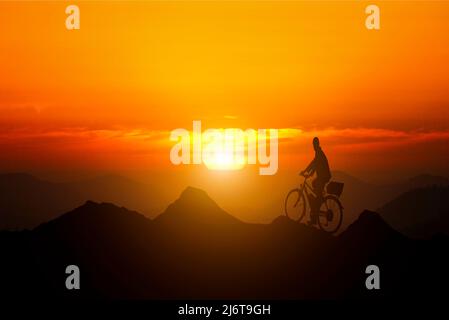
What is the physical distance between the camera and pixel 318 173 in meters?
19.8

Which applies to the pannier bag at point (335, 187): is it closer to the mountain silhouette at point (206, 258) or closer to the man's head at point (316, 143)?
the man's head at point (316, 143)

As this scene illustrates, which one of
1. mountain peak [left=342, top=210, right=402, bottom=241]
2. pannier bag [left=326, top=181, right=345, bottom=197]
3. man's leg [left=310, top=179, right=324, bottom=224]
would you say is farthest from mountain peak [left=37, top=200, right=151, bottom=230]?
mountain peak [left=342, top=210, right=402, bottom=241]

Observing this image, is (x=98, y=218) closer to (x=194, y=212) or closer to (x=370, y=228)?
(x=194, y=212)

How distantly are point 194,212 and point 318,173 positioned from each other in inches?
195

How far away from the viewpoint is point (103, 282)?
20.8 metres

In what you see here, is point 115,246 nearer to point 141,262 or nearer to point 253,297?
point 141,262

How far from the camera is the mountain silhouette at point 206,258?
20562mm

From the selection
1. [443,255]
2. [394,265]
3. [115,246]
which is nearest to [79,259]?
[115,246]

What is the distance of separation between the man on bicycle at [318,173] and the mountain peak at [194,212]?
3202 millimetres

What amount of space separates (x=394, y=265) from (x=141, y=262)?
772 centimetres

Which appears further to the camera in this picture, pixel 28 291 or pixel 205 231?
pixel 205 231

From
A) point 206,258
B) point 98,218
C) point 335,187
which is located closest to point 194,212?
point 206,258

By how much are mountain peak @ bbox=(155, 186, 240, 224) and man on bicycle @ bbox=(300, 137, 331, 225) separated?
10.5 feet
